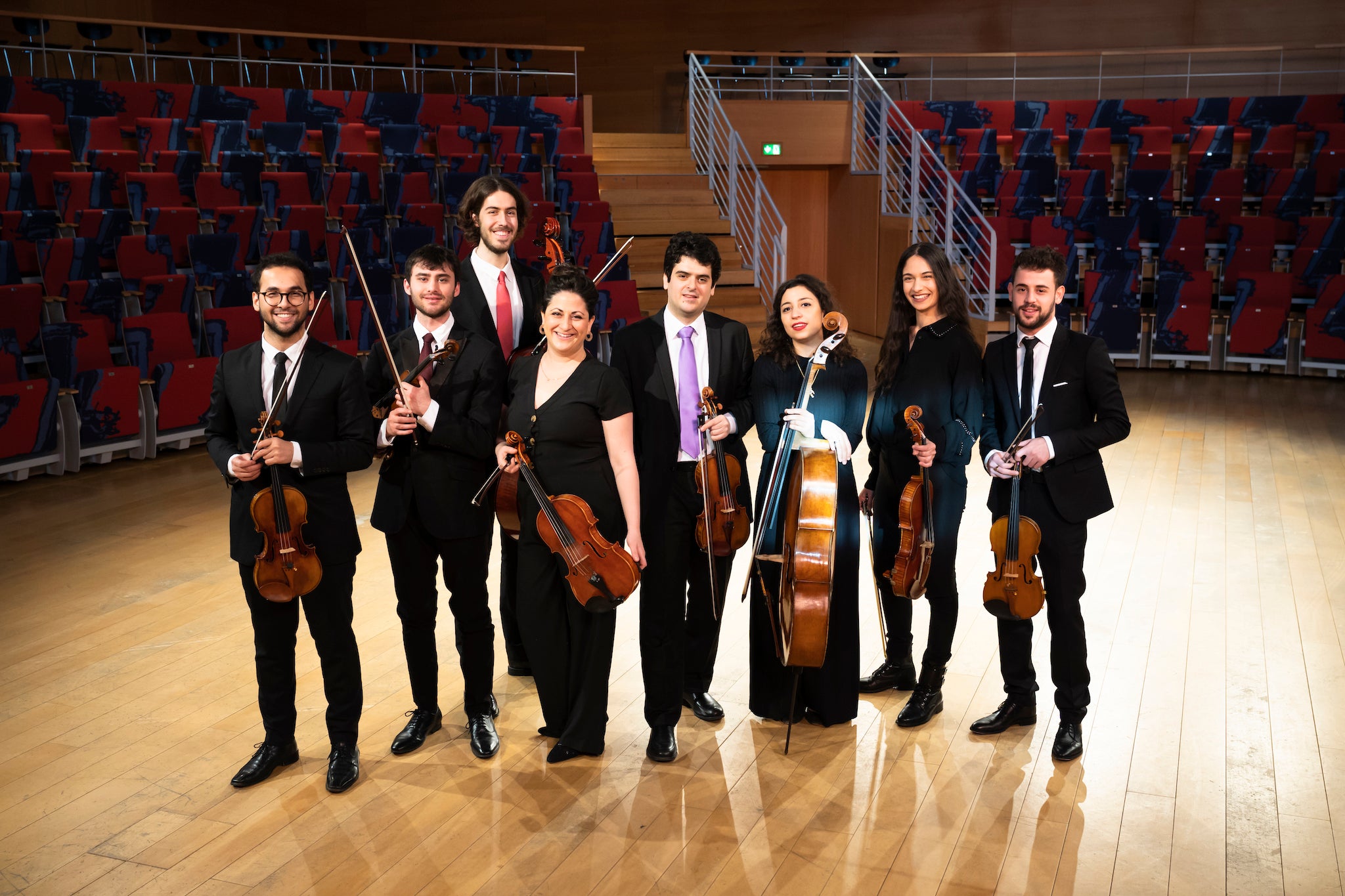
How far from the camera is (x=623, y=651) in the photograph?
10.8 feet

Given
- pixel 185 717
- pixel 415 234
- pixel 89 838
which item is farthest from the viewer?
pixel 415 234

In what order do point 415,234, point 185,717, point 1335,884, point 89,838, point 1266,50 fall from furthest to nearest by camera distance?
point 1266,50
point 415,234
point 185,717
point 89,838
point 1335,884

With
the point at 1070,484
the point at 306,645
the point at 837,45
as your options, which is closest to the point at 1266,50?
the point at 837,45

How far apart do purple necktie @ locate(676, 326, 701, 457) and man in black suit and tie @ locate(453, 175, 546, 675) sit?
39 centimetres

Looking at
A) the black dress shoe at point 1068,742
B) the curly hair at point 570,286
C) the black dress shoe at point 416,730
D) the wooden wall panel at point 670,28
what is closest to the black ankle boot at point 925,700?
the black dress shoe at point 1068,742

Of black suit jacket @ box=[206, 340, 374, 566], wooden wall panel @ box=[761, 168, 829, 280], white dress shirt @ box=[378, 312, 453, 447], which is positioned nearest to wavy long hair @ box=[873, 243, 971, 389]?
white dress shirt @ box=[378, 312, 453, 447]

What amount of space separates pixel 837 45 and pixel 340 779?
9.56 m

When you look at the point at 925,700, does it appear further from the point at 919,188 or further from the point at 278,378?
the point at 919,188

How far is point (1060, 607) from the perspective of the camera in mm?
2541

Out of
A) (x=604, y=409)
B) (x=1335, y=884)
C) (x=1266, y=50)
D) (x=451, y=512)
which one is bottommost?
(x=1335, y=884)

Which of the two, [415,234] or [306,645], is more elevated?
[415,234]

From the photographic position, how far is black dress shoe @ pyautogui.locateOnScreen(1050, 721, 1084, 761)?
2.60 meters

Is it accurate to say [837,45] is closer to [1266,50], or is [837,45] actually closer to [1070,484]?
[1266,50]

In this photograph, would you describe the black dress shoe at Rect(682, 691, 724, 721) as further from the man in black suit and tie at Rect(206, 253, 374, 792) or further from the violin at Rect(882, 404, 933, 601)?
the man in black suit and tie at Rect(206, 253, 374, 792)
